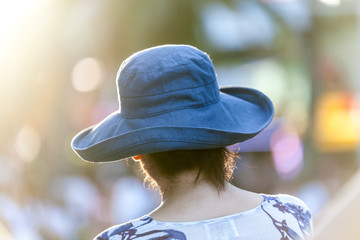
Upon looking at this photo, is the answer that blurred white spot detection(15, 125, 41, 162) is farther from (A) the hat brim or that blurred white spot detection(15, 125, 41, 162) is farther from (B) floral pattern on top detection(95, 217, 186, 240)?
(B) floral pattern on top detection(95, 217, 186, 240)

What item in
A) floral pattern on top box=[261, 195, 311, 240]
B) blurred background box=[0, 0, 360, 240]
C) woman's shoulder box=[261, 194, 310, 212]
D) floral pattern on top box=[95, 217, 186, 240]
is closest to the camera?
floral pattern on top box=[95, 217, 186, 240]

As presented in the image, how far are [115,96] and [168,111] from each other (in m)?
6.58

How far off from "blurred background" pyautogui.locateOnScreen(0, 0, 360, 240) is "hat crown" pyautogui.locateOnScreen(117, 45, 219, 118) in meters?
2.75

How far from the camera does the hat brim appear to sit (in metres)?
1.74

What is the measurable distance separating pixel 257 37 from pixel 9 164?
4378 mm

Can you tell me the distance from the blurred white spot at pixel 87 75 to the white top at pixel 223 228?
5.26m

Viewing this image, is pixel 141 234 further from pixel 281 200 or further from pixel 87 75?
pixel 87 75

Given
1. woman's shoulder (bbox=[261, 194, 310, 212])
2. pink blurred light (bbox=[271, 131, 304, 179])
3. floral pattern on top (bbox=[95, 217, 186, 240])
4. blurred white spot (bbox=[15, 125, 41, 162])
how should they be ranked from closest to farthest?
floral pattern on top (bbox=[95, 217, 186, 240]), woman's shoulder (bbox=[261, 194, 310, 212]), blurred white spot (bbox=[15, 125, 41, 162]), pink blurred light (bbox=[271, 131, 304, 179])

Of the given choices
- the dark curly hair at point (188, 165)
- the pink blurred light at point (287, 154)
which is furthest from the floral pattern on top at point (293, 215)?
the pink blurred light at point (287, 154)

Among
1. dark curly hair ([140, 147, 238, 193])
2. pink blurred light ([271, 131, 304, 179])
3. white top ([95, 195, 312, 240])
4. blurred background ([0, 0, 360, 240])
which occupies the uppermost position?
dark curly hair ([140, 147, 238, 193])

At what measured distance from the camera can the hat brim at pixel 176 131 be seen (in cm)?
174

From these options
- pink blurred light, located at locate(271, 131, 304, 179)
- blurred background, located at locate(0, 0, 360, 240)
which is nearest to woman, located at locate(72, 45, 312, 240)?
blurred background, located at locate(0, 0, 360, 240)

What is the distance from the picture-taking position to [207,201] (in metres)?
1.75

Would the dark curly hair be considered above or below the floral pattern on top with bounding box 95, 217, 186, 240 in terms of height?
above
